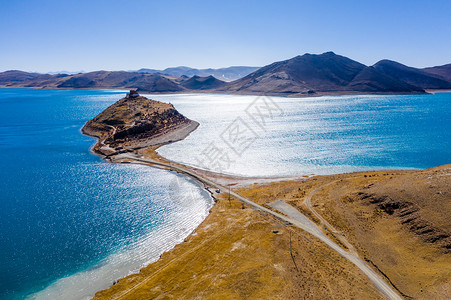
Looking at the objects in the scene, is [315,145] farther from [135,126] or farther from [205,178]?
[135,126]

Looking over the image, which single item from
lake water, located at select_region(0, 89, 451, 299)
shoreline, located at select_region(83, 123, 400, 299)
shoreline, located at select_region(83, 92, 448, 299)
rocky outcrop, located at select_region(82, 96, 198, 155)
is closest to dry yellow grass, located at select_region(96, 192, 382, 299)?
shoreline, located at select_region(83, 123, 400, 299)

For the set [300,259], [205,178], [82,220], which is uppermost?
[205,178]

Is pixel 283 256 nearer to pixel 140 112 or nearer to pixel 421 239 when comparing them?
pixel 421 239

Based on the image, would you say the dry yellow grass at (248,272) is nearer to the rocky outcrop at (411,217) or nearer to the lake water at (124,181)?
the lake water at (124,181)

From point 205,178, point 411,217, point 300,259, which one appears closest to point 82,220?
point 205,178

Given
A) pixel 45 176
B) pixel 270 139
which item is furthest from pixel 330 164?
pixel 45 176

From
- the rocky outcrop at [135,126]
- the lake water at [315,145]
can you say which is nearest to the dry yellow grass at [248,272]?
the lake water at [315,145]

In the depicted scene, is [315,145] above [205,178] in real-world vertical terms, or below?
above

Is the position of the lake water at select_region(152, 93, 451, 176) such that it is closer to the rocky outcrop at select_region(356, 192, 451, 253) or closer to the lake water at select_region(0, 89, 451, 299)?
the lake water at select_region(0, 89, 451, 299)
